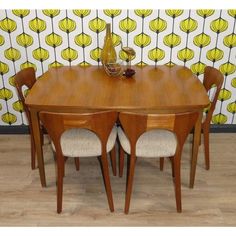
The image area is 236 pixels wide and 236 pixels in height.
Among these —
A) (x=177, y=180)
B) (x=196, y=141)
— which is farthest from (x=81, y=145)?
(x=196, y=141)

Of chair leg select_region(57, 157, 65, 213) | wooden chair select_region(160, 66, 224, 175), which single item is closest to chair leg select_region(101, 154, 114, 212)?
chair leg select_region(57, 157, 65, 213)

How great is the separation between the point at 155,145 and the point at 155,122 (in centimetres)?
35

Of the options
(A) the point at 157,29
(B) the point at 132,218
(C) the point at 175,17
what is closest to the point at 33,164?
(B) the point at 132,218

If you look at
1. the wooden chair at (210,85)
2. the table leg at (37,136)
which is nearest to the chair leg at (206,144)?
the wooden chair at (210,85)

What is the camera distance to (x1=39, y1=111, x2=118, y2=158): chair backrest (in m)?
1.48

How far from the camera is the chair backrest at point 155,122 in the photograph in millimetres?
1459

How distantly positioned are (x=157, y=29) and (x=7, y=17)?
3.97 ft

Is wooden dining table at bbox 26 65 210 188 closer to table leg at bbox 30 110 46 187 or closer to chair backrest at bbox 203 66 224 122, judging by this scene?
table leg at bbox 30 110 46 187

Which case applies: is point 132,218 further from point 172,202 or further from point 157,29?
point 157,29

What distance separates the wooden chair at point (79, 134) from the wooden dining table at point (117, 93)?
183mm

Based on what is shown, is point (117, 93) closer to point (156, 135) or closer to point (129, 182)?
point (156, 135)

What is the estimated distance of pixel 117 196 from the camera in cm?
206

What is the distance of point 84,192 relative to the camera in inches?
82.5

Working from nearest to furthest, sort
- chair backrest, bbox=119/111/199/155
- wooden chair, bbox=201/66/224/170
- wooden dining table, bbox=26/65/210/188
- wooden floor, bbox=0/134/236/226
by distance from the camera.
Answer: chair backrest, bbox=119/111/199/155, wooden dining table, bbox=26/65/210/188, wooden floor, bbox=0/134/236/226, wooden chair, bbox=201/66/224/170
